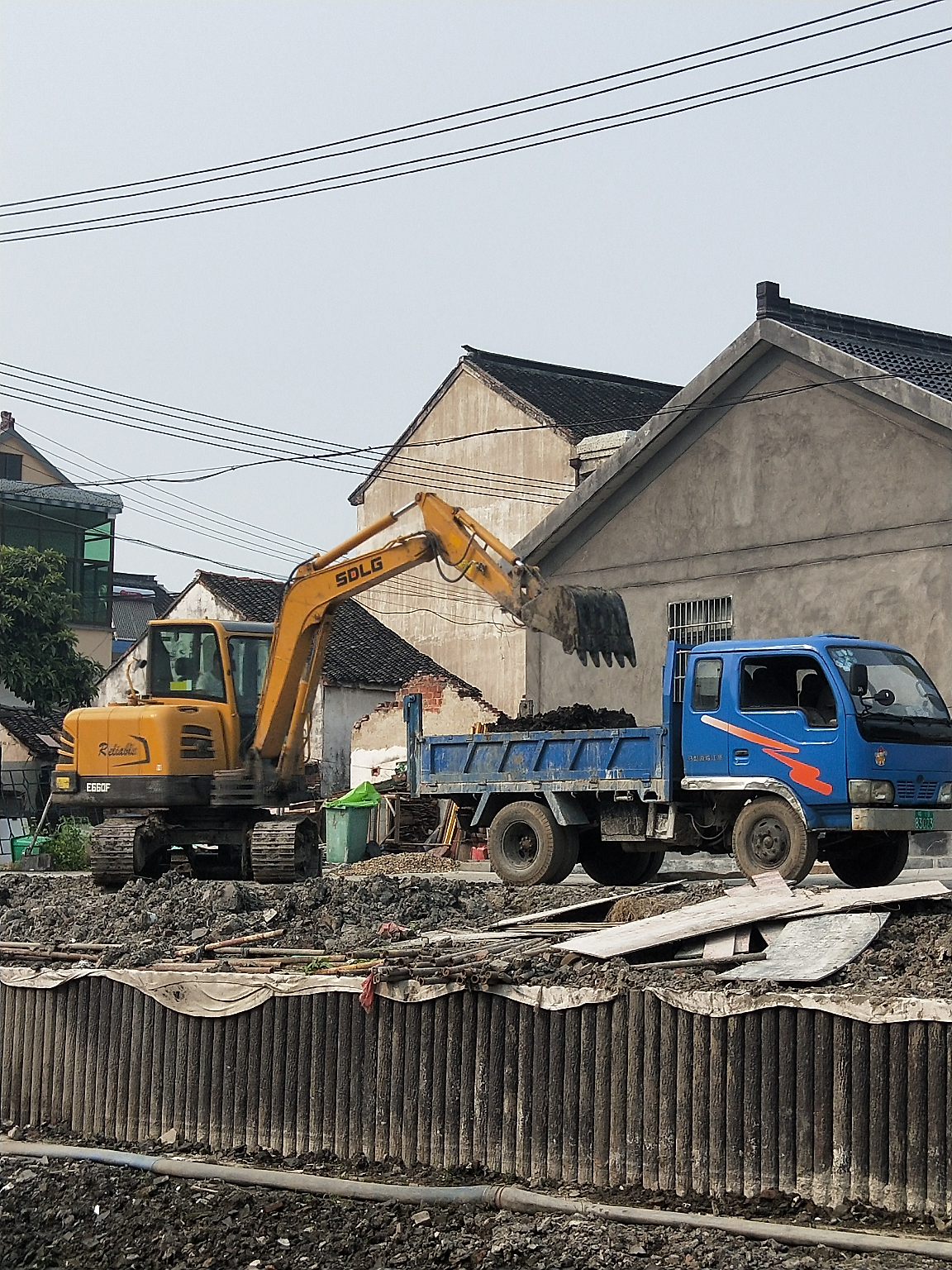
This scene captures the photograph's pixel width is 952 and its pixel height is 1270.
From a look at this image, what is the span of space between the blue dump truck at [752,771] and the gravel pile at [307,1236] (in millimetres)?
6858

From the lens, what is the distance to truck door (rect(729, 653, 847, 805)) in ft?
46.9

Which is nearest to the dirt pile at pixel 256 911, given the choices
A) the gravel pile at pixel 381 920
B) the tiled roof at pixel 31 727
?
the gravel pile at pixel 381 920

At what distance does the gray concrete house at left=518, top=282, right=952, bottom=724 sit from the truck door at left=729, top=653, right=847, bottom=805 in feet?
20.1

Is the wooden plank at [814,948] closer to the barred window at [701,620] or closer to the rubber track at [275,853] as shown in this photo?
the rubber track at [275,853]

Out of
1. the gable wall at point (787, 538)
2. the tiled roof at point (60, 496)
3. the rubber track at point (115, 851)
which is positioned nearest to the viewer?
the rubber track at point (115, 851)

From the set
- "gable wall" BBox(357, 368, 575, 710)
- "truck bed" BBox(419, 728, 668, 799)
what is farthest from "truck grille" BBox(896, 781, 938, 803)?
"gable wall" BBox(357, 368, 575, 710)

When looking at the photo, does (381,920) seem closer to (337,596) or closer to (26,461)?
(337,596)

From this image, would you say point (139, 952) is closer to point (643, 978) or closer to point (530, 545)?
point (643, 978)

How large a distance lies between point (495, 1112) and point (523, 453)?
31.0 metres

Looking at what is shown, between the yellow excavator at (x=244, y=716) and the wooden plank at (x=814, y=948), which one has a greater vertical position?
the yellow excavator at (x=244, y=716)

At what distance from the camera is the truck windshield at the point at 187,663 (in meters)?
18.8

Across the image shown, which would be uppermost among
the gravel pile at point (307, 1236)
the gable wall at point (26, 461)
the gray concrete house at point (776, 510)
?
the gable wall at point (26, 461)

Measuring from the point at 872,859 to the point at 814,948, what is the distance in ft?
21.6

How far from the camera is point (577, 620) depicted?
17.6 metres
